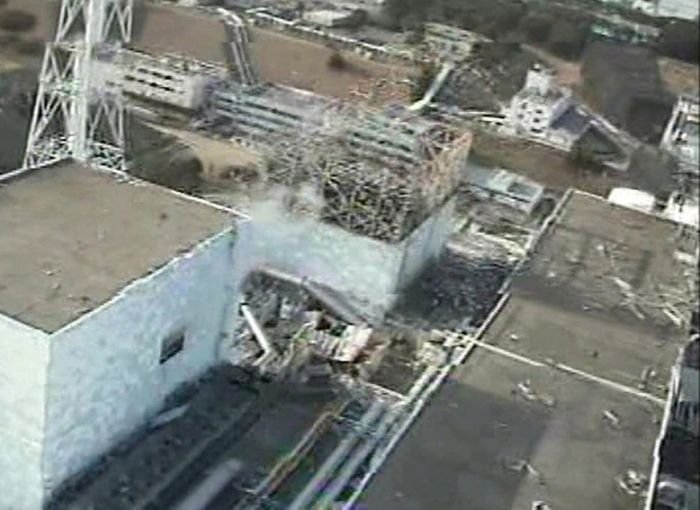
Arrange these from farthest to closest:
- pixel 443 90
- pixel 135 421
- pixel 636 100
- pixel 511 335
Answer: pixel 443 90 < pixel 636 100 < pixel 511 335 < pixel 135 421

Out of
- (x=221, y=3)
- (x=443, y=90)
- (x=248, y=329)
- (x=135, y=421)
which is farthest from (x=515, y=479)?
(x=221, y=3)

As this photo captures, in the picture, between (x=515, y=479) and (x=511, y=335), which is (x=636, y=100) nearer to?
(x=511, y=335)

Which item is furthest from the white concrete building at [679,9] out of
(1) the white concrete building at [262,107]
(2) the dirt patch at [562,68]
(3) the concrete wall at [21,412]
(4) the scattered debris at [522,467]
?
(1) the white concrete building at [262,107]

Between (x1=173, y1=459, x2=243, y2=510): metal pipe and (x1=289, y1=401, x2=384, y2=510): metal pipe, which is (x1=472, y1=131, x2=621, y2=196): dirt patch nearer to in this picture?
(x1=289, y1=401, x2=384, y2=510): metal pipe

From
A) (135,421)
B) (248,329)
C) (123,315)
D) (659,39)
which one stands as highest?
(659,39)

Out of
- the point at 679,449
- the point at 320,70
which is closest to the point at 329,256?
the point at 679,449

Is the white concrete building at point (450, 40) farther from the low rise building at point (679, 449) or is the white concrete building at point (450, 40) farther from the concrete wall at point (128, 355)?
the concrete wall at point (128, 355)

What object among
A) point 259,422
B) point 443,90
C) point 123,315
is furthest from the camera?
point 443,90
